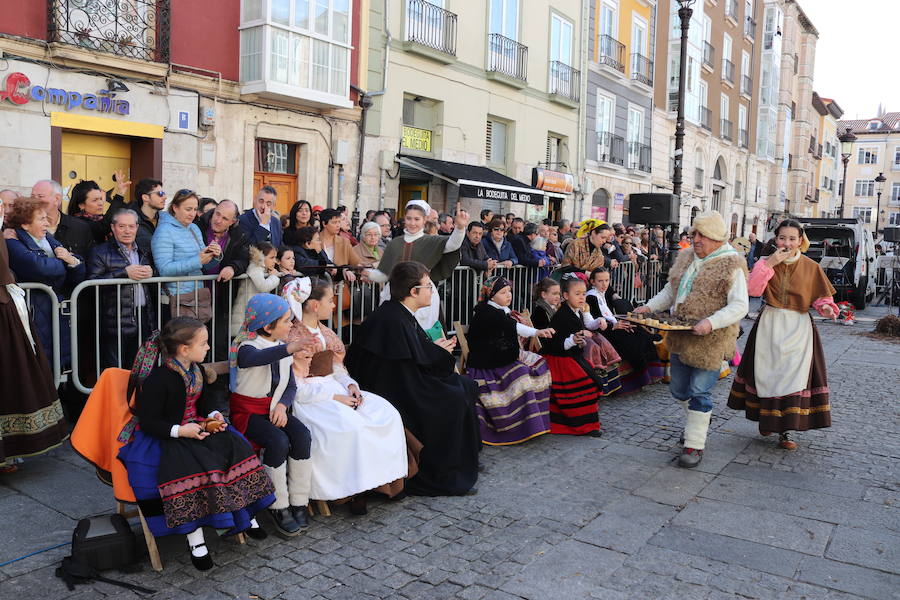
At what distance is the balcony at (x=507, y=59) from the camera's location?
1958cm

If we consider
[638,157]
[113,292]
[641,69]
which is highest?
[641,69]

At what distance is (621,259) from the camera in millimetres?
11656

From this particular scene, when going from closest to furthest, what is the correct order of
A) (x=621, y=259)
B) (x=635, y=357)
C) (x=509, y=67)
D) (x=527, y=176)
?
(x=635, y=357) → (x=621, y=259) → (x=509, y=67) → (x=527, y=176)

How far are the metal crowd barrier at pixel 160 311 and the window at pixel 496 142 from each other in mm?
12252

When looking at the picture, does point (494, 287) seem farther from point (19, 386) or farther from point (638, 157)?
point (638, 157)

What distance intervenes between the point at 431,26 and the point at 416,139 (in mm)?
2594

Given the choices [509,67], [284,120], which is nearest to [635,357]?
[284,120]

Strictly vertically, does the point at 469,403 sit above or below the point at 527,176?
below

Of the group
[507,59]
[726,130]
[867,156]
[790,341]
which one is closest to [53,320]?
[790,341]

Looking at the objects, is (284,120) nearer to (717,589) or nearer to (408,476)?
(408,476)

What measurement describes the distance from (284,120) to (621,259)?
7085 millimetres

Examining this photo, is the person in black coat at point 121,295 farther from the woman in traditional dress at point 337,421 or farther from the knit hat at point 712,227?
the knit hat at point 712,227

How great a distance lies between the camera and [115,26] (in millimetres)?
11594

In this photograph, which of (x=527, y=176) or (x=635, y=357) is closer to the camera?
(x=635, y=357)
